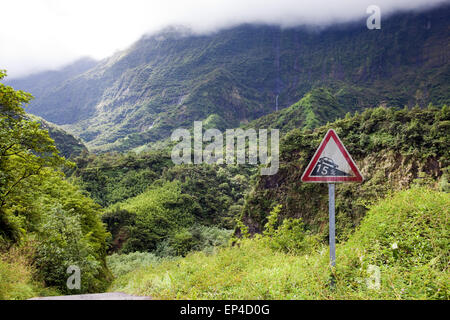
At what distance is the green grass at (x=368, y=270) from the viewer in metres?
3.61

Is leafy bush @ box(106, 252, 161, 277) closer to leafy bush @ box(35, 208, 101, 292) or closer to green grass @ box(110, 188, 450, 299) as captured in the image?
leafy bush @ box(35, 208, 101, 292)

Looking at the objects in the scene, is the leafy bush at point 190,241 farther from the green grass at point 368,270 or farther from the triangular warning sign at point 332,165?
the triangular warning sign at point 332,165

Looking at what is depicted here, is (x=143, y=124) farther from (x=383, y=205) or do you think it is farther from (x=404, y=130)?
(x=383, y=205)

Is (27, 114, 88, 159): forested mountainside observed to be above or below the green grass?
above

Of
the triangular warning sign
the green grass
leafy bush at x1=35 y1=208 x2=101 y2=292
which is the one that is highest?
the triangular warning sign

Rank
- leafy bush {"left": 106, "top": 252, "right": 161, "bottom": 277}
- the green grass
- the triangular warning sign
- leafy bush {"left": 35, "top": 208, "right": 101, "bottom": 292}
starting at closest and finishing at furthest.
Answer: the green grass → the triangular warning sign → leafy bush {"left": 35, "top": 208, "right": 101, "bottom": 292} → leafy bush {"left": 106, "top": 252, "right": 161, "bottom": 277}

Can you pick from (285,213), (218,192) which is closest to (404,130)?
(285,213)

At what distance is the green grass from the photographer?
3.61 m

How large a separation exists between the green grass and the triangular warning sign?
1439 mm

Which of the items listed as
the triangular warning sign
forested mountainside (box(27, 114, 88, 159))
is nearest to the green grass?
the triangular warning sign

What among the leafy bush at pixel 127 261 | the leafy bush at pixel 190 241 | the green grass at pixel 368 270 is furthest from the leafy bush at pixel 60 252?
the leafy bush at pixel 190 241

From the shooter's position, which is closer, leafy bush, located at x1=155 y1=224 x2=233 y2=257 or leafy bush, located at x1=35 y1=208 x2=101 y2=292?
leafy bush, located at x1=35 y1=208 x2=101 y2=292

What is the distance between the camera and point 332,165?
3.92 metres

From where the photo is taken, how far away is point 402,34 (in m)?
197
